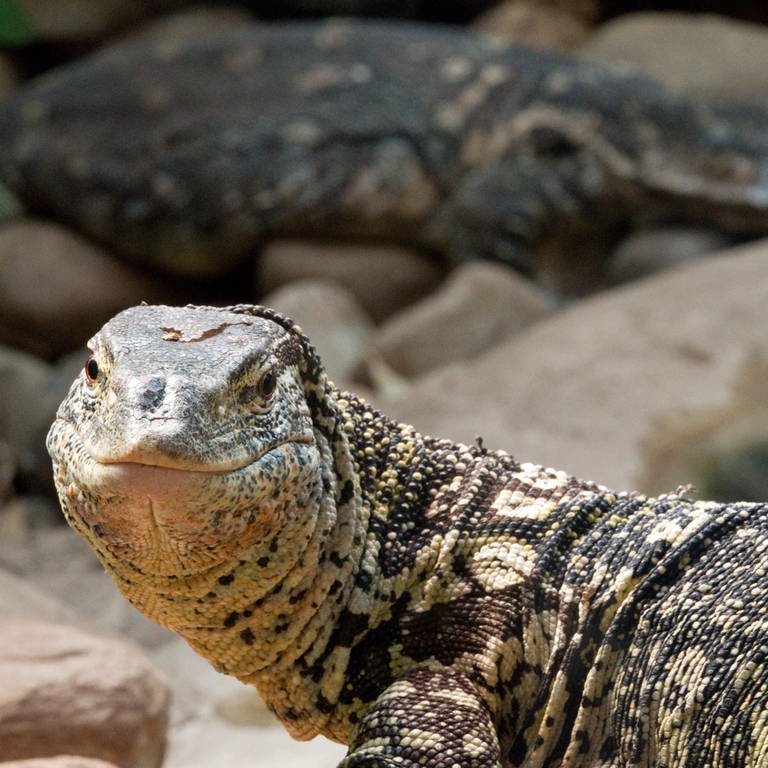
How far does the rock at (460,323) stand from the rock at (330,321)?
0.16 m

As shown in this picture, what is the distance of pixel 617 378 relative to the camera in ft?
21.7

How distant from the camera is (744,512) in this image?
9.37 ft

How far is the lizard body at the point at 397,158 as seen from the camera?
31.2 ft

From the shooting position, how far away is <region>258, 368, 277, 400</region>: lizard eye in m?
2.65

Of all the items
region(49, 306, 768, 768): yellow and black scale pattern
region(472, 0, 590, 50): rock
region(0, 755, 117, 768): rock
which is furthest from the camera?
region(472, 0, 590, 50): rock

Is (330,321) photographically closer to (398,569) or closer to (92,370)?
(398,569)

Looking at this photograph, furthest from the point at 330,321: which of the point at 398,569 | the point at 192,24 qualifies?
the point at 398,569

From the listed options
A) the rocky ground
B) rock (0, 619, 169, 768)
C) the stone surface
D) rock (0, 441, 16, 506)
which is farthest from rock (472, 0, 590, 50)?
rock (0, 619, 169, 768)

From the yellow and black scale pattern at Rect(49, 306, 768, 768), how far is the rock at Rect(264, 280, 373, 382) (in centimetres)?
492

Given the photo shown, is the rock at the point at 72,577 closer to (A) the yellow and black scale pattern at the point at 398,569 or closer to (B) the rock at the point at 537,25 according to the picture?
(A) the yellow and black scale pattern at the point at 398,569

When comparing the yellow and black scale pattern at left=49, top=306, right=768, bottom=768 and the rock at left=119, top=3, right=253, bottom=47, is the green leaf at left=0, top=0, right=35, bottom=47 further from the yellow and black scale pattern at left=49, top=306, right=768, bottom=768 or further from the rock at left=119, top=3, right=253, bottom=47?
the yellow and black scale pattern at left=49, top=306, right=768, bottom=768

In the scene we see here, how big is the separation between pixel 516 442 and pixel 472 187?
3892 mm

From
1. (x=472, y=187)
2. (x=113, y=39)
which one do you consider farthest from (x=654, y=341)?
(x=113, y=39)

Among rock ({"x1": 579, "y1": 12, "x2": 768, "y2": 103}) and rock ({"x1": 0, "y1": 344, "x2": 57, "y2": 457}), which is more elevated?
rock ({"x1": 579, "y1": 12, "x2": 768, "y2": 103})
